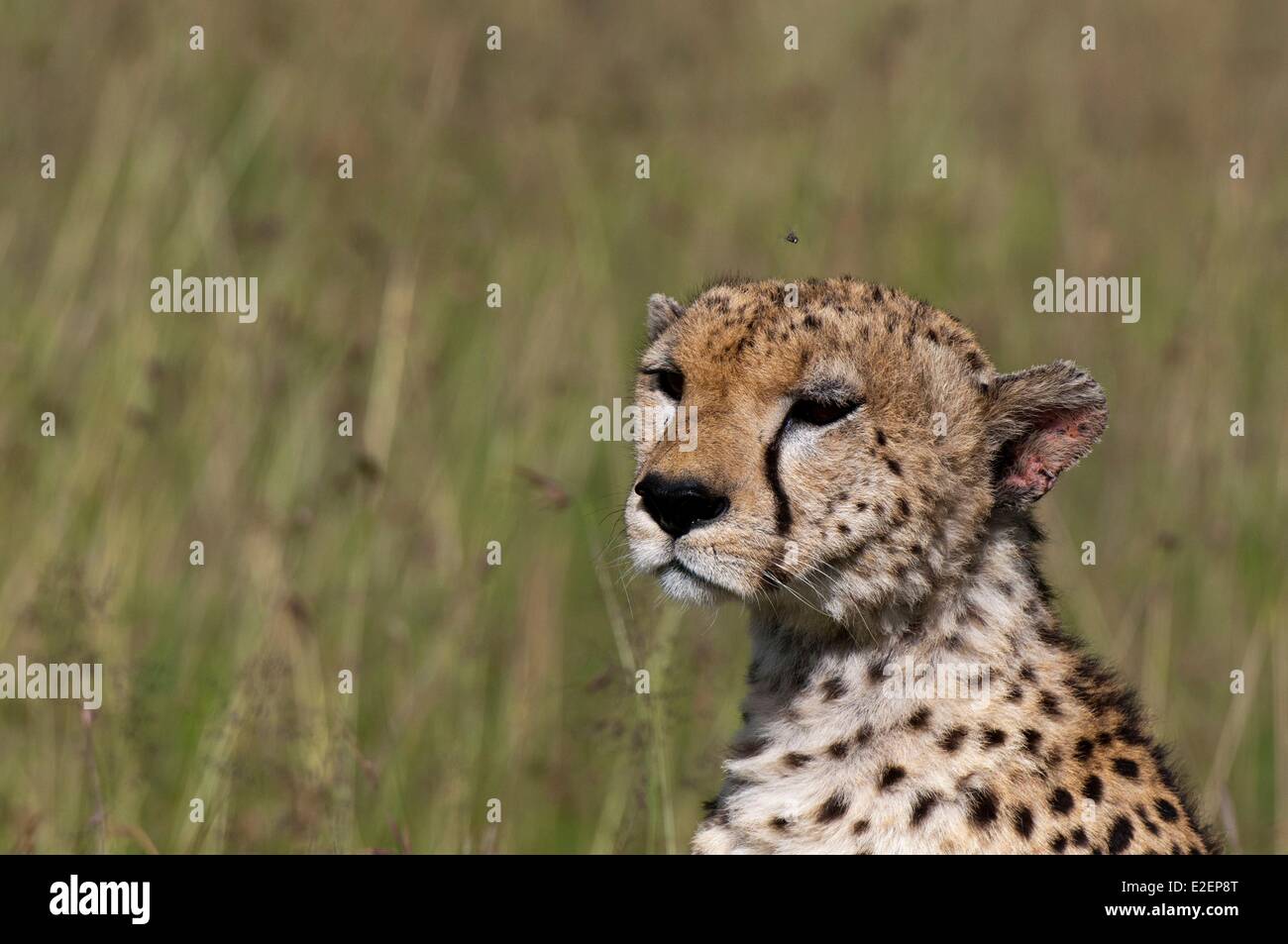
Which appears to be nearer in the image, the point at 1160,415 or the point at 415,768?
the point at 415,768

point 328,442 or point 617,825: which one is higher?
point 328,442

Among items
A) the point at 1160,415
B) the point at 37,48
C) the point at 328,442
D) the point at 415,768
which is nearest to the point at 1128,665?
the point at 1160,415

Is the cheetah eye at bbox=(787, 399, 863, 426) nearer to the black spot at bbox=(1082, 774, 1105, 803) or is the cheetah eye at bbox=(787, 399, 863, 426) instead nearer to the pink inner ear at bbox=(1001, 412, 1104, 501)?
the pink inner ear at bbox=(1001, 412, 1104, 501)

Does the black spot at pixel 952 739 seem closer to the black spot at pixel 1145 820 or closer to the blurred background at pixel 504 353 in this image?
the black spot at pixel 1145 820
